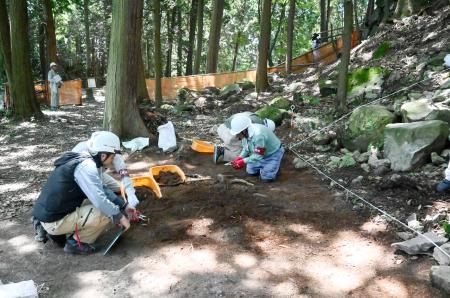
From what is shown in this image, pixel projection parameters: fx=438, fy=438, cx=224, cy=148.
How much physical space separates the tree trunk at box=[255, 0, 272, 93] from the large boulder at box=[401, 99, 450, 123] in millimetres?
6690

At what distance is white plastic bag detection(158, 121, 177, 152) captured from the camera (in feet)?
25.8

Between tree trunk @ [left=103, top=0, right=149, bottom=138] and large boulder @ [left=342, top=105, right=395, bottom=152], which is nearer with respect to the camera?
large boulder @ [left=342, top=105, right=395, bottom=152]

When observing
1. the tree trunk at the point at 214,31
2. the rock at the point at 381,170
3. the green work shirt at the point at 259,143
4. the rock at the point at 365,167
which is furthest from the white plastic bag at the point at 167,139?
the tree trunk at the point at 214,31

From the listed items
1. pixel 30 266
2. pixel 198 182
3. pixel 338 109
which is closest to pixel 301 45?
pixel 338 109

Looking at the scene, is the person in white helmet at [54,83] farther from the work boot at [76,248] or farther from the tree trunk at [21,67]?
the work boot at [76,248]

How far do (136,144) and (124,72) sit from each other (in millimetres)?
1325

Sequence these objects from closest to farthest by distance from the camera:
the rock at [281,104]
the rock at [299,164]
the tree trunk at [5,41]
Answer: the rock at [299,164]
the rock at [281,104]
the tree trunk at [5,41]

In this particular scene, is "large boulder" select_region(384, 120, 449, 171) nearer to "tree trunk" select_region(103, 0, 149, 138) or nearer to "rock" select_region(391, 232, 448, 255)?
"rock" select_region(391, 232, 448, 255)

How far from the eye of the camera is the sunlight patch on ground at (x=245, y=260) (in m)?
3.92

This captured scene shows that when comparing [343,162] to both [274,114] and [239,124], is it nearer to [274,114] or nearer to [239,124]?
[239,124]

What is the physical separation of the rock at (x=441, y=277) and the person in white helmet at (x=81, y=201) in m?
2.63

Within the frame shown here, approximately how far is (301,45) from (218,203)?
3012 cm

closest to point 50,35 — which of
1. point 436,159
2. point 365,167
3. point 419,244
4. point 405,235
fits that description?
point 365,167

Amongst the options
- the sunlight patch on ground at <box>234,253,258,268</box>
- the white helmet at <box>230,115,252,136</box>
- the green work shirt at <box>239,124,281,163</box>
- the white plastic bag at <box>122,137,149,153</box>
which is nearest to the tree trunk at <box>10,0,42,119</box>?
the white plastic bag at <box>122,137,149,153</box>
